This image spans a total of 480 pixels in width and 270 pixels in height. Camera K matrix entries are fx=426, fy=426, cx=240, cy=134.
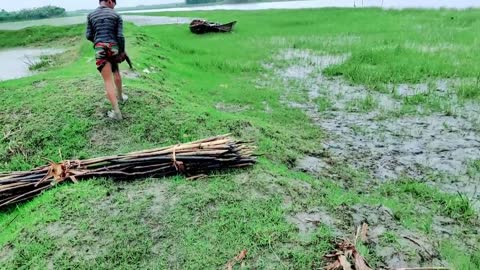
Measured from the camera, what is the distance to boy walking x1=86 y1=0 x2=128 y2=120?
6.67 m

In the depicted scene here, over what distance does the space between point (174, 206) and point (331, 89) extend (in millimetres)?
7594

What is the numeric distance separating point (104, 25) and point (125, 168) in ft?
8.50

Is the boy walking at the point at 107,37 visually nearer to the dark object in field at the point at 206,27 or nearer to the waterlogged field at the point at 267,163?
the waterlogged field at the point at 267,163

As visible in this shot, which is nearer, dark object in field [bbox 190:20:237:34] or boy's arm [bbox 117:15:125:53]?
boy's arm [bbox 117:15:125:53]

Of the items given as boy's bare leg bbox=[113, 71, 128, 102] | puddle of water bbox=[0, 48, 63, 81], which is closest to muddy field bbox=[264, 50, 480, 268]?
boy's bare leg bbox=[113, 71, 128, 102]

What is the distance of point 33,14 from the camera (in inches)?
2096

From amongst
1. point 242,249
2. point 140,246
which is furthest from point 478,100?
point 140,246

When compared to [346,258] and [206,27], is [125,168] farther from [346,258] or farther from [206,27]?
[206,27]

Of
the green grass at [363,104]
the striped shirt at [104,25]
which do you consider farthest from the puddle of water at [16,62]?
the green grass at [363,104]

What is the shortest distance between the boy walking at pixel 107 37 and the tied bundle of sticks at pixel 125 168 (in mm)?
1841

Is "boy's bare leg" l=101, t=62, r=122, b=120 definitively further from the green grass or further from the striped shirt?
the green grass

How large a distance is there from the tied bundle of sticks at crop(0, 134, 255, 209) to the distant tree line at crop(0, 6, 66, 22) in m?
50.4

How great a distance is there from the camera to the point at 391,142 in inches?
303

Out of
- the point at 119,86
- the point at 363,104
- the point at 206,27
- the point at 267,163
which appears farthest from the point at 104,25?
the point at 206,27
